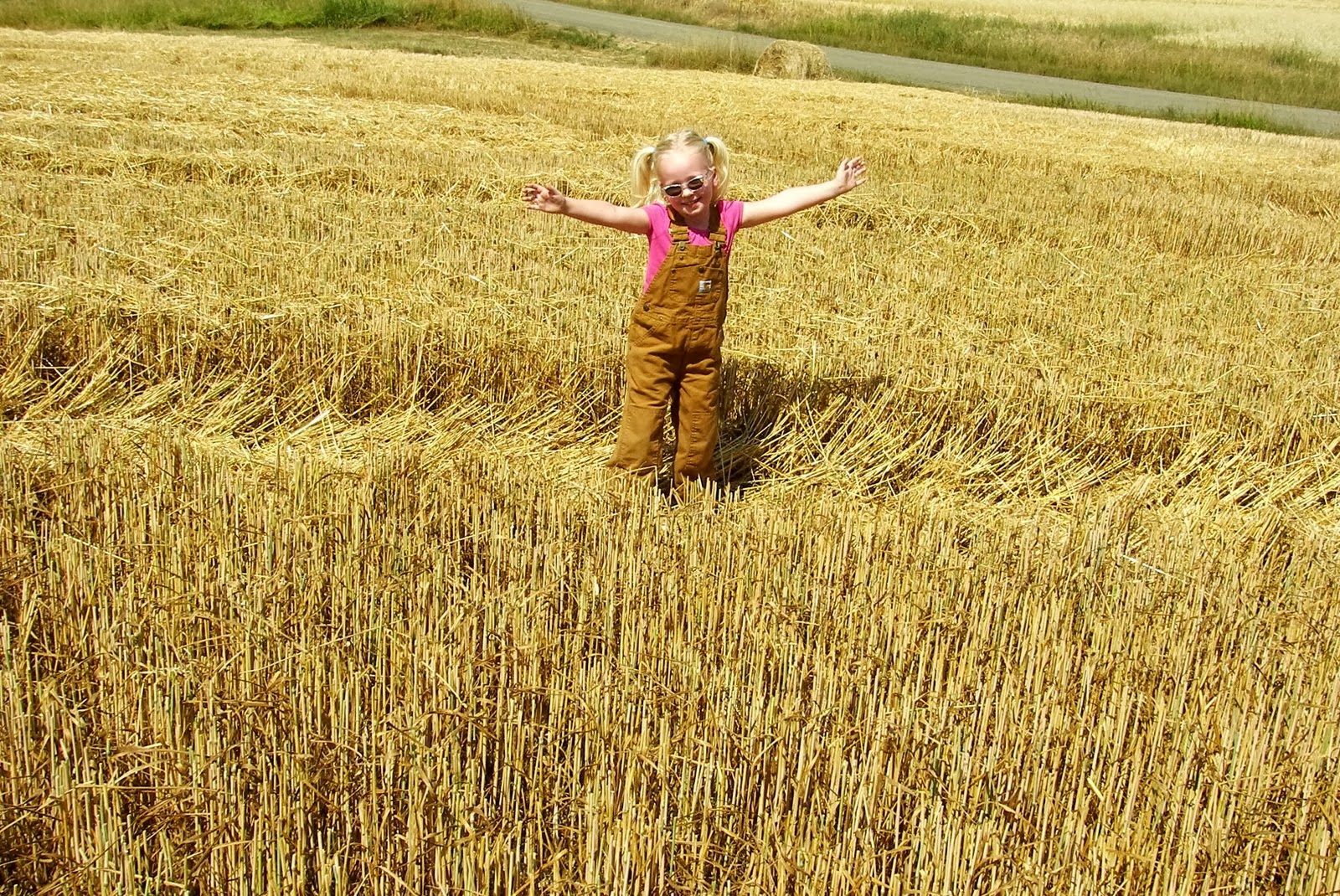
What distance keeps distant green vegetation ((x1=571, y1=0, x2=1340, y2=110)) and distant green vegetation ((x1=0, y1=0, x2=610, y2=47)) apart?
7.35 meters

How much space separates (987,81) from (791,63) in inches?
248

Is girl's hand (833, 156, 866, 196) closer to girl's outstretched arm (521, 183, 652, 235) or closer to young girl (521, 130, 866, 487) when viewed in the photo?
young girl (521, 130, 866, 487)

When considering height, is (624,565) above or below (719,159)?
below

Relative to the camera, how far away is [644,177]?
14.4 ft

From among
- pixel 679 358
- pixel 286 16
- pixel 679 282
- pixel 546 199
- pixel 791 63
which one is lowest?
pixel 679 358

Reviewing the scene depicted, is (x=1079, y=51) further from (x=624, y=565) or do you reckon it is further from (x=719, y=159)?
(x=624, y=565)

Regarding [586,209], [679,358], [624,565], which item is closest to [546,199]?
[586,209]

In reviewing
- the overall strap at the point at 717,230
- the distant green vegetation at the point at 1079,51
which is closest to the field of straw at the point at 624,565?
the overall strap at the point at 717,230

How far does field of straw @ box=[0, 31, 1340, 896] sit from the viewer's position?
258 centimetres

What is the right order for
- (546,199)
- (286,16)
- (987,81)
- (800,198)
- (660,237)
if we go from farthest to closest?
(286,16) → (987,81) → (800,198) → (660,237) → (546,199)

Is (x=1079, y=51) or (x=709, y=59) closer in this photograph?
(x=709, y=59)

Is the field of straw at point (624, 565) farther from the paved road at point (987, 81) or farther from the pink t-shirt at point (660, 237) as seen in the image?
the paved road at point (987, 81)

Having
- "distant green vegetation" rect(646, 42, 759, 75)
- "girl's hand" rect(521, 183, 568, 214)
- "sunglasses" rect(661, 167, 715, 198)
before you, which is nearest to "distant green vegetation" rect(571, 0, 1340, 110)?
"distant green vegetation" rect(646, 42, 759, 75)

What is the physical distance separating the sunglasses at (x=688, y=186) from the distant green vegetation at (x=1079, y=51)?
2412cm
